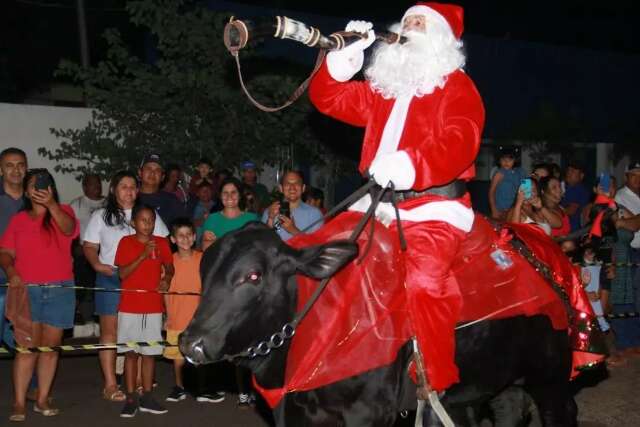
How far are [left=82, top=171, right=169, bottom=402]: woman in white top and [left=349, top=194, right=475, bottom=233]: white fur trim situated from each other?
3914mm

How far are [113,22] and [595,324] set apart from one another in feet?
72.7

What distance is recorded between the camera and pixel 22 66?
25.3 meters

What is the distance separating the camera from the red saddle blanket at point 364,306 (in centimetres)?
423

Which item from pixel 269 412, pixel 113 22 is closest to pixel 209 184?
pixel 269 412

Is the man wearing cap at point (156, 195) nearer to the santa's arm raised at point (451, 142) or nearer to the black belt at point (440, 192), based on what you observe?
the black belt at point (440, 192)

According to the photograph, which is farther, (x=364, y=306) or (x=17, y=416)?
(x=17, y=416)

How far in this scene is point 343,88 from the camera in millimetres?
5152

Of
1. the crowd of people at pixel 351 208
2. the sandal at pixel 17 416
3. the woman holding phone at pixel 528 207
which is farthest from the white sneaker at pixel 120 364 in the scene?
the woman holding phone at pixel 528 207

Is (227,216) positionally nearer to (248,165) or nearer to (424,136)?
(248,165)

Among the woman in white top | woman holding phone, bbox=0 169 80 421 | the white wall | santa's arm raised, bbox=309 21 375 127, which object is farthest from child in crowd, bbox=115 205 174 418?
the white wall

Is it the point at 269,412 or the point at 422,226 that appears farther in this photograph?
the point at 269,412

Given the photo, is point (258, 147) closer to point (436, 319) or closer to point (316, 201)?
point (316, 201)

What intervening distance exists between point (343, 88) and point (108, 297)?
4037 mm

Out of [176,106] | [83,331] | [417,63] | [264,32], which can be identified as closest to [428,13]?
[417,63]
